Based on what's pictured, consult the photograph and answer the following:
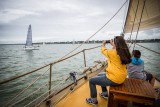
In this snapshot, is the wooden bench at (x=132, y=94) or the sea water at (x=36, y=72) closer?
the wooden bench at (x=132, y=94)

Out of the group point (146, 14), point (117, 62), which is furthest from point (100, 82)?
point (146, 14)

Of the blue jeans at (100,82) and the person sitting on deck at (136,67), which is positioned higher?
the person sitting on deck at (136,67)

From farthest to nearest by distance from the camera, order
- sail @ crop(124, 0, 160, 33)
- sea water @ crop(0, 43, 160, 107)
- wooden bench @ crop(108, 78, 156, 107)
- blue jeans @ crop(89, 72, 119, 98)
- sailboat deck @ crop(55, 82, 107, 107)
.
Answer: sea water @ crop(0, 43, 160, 107) → sail @ crop(124, 0, 160, 33) → sailboat deck @ crop(55, 82, 107, 107) → blue jeans @ crop(89, 72, 119, 98) → wooden bench @ crop(108, 78, 156, 107)

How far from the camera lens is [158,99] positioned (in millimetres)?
1762

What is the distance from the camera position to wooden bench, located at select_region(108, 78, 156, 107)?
6.57 feet

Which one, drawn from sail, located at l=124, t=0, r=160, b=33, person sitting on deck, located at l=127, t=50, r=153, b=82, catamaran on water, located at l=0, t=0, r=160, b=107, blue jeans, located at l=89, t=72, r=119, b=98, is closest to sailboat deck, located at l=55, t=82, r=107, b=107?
catamaran on water, located at l=0, t=0, r=160, b=107

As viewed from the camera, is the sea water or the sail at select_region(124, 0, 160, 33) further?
the sea water

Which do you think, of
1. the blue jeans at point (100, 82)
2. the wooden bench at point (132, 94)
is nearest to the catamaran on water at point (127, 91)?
the wooden bench at point (132, 94)

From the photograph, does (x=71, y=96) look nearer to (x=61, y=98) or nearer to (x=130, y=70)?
(x=61, y=98)

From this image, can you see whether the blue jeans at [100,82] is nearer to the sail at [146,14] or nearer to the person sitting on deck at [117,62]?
the person sitting on deck at [117,62]

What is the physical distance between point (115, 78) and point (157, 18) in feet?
8.26

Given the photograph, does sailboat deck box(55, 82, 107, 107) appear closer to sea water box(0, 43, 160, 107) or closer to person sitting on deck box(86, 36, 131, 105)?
sea water box(0, 43, 160, 107)

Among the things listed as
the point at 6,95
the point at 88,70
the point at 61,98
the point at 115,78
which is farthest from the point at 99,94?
the point at 6,95

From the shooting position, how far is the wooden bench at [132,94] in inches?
78.9
